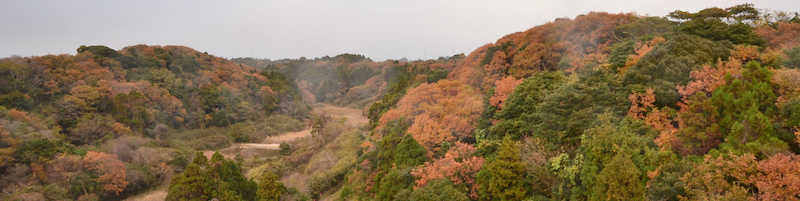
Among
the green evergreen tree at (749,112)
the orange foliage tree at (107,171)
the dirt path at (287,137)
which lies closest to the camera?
the green evergreen tree at (749,112)

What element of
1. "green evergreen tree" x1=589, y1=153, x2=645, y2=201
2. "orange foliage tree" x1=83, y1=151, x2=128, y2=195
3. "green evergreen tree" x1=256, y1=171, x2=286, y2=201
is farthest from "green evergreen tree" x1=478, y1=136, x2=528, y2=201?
"orange foliage tree" x1=83, y1=151, x2=128, y2=195

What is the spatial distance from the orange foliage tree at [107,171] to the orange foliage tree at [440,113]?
19.0 metres

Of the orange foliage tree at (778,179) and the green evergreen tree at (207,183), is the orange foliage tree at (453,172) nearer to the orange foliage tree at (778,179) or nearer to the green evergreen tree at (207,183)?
the orange foliage tree at (778,179)

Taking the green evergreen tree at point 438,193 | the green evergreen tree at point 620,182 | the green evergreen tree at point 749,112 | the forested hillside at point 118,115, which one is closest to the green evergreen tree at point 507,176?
the green evergreen tree at point 438,193

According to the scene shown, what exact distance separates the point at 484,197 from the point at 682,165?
6.23 metres

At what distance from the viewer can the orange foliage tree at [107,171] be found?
27.0 meters

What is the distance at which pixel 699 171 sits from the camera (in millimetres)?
10023

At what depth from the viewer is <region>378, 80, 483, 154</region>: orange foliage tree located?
2112 cm

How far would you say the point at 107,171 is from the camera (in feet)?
90.8

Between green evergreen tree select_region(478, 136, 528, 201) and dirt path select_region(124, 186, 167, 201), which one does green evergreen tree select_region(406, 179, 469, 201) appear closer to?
green evergreen tree select_region(478, 136, 528, 201)

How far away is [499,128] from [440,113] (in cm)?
528

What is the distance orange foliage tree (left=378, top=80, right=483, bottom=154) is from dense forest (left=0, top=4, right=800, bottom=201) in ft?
0.39

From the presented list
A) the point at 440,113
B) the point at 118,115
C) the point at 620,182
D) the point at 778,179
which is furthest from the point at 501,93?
the point at 118,115

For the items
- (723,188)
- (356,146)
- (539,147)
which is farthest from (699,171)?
(356,146)
